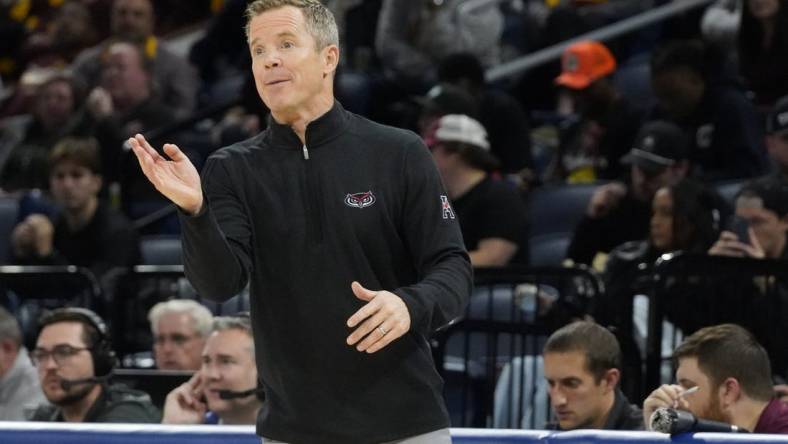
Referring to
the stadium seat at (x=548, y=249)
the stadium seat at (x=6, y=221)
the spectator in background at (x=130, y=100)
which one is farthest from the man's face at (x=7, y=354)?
the spectator in background at (x=130, y=100)

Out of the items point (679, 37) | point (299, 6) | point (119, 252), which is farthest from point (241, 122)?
point (299, 6)

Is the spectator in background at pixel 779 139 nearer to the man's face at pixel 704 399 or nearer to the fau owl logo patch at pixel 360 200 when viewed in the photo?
the man's face at pixel 704 399

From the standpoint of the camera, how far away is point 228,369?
5.80m

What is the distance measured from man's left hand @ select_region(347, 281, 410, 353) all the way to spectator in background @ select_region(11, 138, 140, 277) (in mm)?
5099

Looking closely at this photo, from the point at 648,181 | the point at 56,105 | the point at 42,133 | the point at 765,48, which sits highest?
the point at 765,48

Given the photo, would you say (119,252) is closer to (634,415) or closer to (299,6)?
(634,415)

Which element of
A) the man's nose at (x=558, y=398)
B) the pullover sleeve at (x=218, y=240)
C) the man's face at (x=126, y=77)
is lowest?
the man's nose at (x=558, y=398)

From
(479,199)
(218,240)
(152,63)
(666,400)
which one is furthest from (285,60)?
(152,63)

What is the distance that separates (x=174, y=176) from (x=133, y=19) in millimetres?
8197

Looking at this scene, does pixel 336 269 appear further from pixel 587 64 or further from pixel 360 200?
pixel 587 64

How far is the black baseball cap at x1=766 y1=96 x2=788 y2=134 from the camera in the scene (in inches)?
278

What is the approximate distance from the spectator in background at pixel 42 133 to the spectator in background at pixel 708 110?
3.83 metres

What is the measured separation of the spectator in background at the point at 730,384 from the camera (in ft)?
15.9

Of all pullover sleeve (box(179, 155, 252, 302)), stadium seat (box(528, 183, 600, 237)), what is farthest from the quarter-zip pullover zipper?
stadium seat (box(528, 183, 600, 237))
